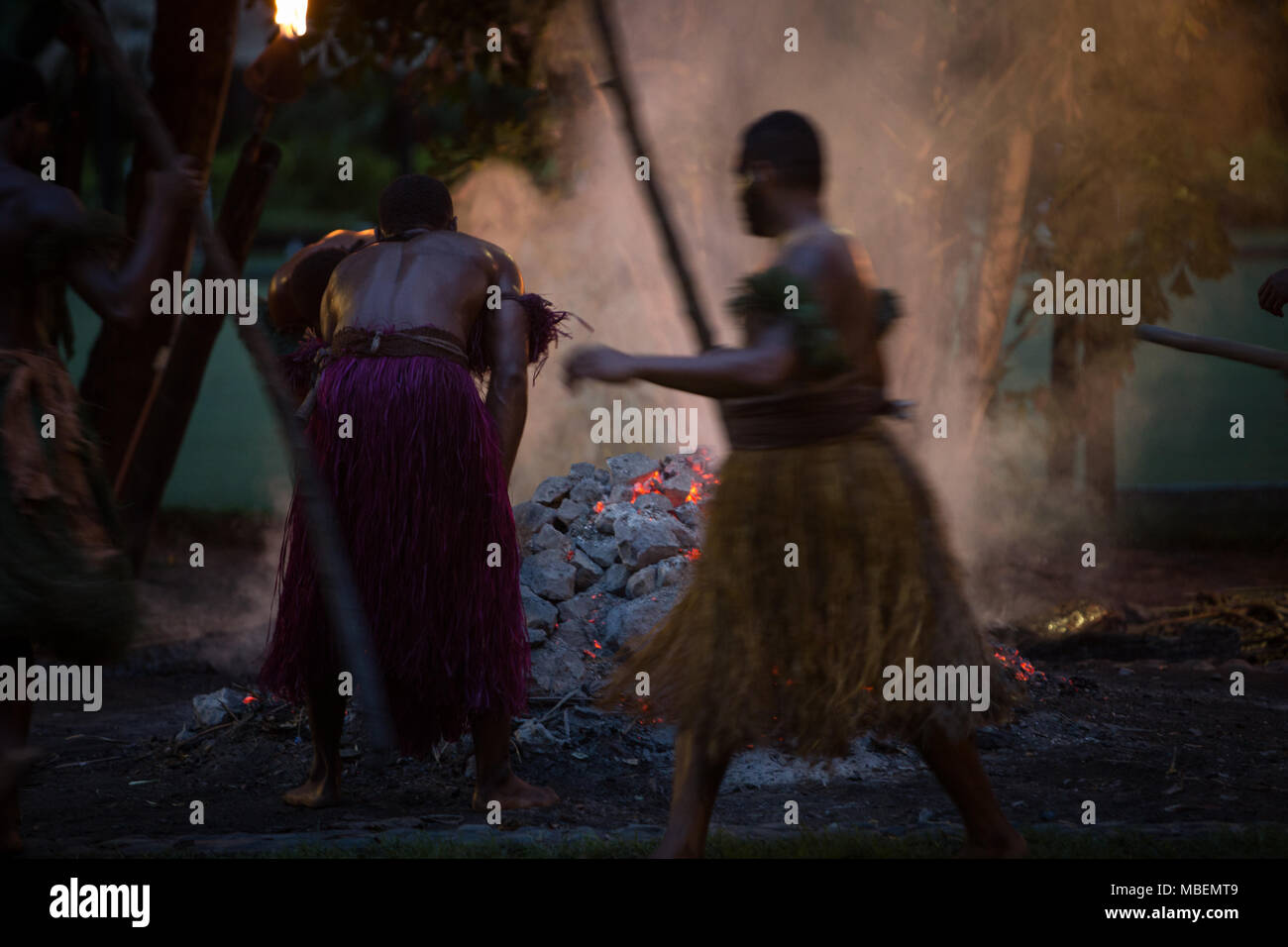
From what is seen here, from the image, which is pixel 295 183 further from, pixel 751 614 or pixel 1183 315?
pixel 751 614

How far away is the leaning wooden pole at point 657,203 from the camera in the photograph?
3.33 m

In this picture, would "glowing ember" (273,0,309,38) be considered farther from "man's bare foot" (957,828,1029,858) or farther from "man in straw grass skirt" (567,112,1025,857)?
"man's bare foot" (957,828,1029,858)

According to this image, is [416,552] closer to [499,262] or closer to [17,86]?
[499,262]

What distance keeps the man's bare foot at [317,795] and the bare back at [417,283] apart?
1513mm

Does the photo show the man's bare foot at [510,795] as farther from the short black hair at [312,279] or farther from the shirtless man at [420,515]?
the short black hair at [312,279]

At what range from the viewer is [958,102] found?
8.46 m

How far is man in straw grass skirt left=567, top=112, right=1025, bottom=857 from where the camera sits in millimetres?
3217

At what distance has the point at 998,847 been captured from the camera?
330cm

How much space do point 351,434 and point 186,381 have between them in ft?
14.0

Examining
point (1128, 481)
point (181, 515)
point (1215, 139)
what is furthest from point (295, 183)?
point (1215, 139)

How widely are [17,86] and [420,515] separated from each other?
1647 mm

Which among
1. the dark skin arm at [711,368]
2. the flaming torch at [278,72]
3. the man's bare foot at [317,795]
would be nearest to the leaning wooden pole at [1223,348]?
the dark skin arm at [711,368]

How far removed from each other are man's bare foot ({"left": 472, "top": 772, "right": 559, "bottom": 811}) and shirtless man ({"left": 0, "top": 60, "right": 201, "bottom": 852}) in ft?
4.46

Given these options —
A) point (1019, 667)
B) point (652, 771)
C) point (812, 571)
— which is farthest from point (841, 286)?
point (1019, 667)
